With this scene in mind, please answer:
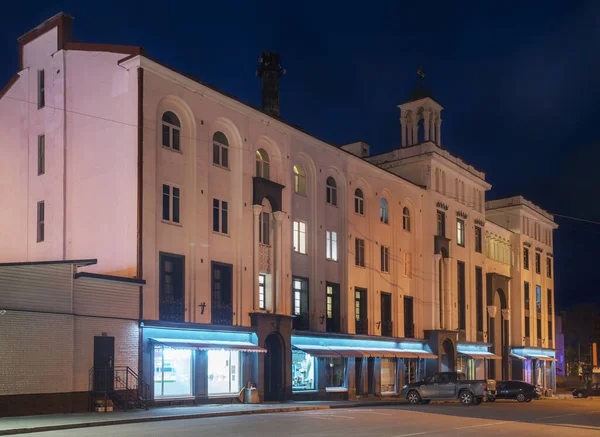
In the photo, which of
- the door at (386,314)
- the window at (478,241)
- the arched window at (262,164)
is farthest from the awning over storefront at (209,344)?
the window at (478,241)

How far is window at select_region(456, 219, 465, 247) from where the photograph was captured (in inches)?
Result: 2152

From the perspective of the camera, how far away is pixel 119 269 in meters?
30.2

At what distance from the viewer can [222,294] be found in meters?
34.1

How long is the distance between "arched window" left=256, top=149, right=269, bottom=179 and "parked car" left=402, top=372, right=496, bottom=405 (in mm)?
12319

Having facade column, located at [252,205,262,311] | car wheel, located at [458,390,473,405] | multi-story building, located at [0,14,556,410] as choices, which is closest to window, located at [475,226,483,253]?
multi-story building, located at [0,14,556,410]

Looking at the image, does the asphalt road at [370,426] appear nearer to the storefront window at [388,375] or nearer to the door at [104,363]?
the door at [104,363]

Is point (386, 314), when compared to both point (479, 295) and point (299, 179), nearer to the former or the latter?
point (299, 179)

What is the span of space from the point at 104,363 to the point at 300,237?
14148 mm

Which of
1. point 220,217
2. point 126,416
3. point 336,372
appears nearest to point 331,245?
point 336,372

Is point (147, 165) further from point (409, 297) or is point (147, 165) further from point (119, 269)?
point (409, 297)

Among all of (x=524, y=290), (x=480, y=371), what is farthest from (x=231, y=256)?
(x=524, y=290)

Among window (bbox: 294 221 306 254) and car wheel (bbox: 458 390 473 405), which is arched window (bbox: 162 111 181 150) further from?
car wheel (bbox: 458 390 473 405)

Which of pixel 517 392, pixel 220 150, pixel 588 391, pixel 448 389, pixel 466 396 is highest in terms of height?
pixel 220 150

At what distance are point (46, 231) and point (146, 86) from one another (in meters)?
7.53
